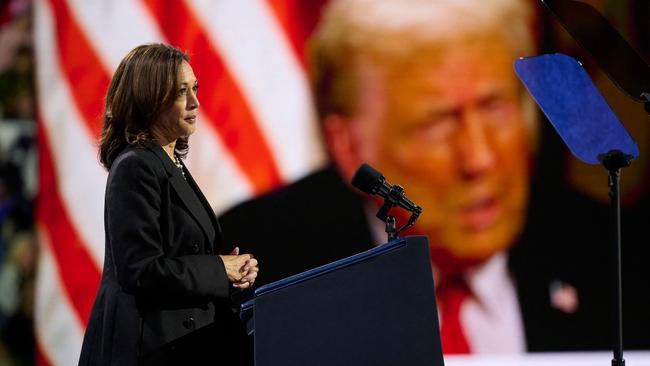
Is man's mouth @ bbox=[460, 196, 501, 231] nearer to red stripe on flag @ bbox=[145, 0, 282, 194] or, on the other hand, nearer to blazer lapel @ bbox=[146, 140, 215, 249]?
red stripe on flag @ bbox=[145, 0, 282, 194]

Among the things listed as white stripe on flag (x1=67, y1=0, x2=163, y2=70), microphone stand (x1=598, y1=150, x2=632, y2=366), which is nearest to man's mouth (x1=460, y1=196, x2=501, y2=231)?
microphone stand (x1=598, y1=150, x2=632, y2=366)

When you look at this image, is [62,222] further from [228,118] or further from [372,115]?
[372,115]

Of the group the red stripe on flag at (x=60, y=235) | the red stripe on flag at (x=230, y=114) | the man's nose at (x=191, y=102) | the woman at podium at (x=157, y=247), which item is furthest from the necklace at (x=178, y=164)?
the red stripe on flag at (x=60, y=235)

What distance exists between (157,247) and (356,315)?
18.9 inches

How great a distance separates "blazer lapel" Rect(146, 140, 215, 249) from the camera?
1975 mm

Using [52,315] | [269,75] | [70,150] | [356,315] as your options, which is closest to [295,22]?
[269,75]

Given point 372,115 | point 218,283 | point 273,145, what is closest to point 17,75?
point 273,145

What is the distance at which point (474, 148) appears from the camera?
12.4 feet

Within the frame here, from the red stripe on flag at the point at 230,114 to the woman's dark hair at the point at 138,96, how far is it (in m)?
1.74

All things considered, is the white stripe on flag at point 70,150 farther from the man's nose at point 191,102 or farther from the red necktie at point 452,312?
the man's nose at point 191,102

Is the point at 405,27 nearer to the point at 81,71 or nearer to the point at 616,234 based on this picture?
the point at 81,71

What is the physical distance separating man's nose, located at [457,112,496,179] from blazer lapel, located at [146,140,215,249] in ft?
6.39

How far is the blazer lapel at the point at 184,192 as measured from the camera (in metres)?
1.97

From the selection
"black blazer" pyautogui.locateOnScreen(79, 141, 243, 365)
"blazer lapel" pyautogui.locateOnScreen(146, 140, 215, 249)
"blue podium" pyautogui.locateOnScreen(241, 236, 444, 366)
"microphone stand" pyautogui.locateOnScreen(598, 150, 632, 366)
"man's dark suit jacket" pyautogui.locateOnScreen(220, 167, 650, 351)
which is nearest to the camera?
"blue podium" pyautogui.locateOnScreen(241, 236, 444, 366)
